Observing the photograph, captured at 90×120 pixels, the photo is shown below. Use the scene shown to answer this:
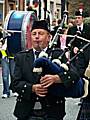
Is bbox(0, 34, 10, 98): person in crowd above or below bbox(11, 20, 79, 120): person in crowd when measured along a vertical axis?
below

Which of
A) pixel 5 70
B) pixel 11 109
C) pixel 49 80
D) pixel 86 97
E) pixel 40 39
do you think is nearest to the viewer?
pixel 49 80

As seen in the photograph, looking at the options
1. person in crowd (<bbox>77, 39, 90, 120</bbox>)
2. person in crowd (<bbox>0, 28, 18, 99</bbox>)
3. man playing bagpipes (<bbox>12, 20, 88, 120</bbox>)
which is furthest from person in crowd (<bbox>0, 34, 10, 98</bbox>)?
man playing bagpipes (<bbox>12, 20, 88, 120</bbox>)

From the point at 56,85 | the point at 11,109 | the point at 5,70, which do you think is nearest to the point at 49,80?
the point at 56,85

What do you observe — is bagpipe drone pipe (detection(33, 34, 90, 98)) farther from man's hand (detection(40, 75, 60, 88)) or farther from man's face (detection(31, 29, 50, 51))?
man's face (detection(31, 29, 50, 51))

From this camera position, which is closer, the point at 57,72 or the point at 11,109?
the point at 57,72

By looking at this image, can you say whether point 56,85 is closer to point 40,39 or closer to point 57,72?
point 57,72

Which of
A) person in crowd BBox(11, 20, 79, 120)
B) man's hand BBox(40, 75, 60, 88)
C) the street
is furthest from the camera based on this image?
the street

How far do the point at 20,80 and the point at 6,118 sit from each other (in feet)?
14.2

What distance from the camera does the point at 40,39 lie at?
527cm

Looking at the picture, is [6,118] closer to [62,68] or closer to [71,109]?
[71,109]

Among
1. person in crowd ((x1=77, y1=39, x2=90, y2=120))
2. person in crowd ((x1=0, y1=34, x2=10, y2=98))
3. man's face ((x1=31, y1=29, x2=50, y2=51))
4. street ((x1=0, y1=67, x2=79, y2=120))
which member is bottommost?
street ((x1=0, y1=67, x2=79, y2=120))

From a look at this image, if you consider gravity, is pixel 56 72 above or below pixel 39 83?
above

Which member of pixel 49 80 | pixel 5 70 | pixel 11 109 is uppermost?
pixel 49 80

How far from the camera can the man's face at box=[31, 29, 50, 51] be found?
5.28m
